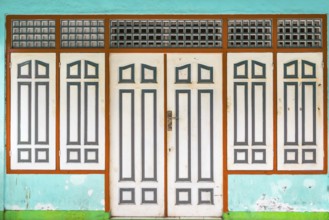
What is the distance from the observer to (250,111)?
20.1ft

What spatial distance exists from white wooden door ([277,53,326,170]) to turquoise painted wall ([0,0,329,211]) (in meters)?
0.26

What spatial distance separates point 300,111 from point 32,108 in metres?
3.53

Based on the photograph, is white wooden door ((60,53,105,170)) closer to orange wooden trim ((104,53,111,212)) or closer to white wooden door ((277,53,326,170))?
orange wooden trim ((104,53,111,212))

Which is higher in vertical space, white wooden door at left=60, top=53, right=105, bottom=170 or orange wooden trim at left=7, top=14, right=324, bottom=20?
orange wooden trim at left=7, top=14, right=324, bottom=20

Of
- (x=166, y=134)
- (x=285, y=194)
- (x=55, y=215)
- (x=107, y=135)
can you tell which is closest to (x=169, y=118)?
(x=166, y=134)

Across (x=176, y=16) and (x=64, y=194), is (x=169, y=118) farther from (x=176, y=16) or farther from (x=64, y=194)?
Answer: (x=64, y=194)

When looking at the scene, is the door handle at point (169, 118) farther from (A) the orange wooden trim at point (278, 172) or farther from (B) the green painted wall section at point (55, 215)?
(B) the green painted wall section at point (55, 215)

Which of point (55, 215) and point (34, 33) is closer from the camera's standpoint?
point (55, 215)

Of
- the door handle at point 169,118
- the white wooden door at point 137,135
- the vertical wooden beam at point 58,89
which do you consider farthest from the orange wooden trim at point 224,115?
the vertical wooden beam at point 58,89

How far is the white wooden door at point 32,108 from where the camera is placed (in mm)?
6160

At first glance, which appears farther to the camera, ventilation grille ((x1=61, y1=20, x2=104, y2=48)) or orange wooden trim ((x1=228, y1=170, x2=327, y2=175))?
ventilation grille ((x1=61, y1=20, x2=104, y2=48))

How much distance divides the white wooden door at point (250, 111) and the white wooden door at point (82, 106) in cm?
170

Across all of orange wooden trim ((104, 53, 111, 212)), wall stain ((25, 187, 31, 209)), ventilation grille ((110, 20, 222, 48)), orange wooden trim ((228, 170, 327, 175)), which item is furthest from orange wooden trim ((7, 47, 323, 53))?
wall stain ((25, 187, 31, 209))

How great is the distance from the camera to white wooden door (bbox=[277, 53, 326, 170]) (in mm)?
6090
